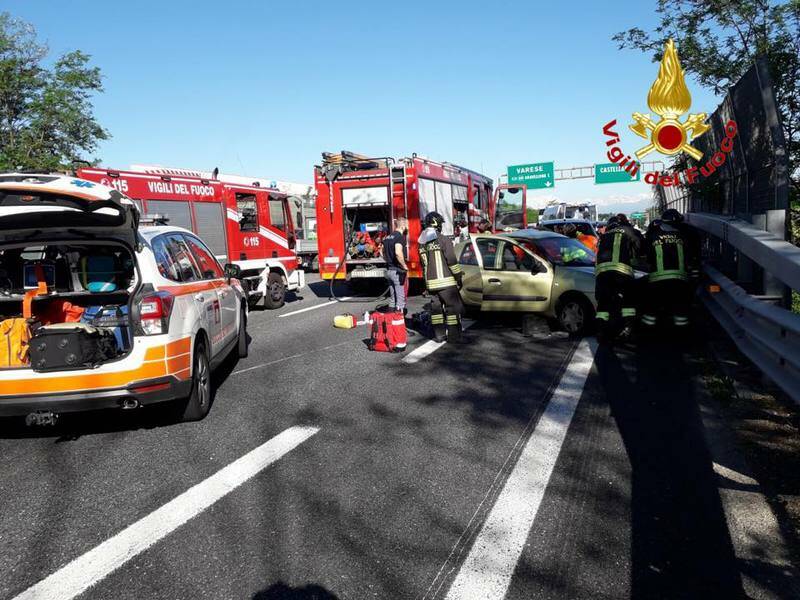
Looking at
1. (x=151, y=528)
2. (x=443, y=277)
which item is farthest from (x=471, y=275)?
(x=151, y=528)

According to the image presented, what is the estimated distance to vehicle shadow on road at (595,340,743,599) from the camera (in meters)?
2.99

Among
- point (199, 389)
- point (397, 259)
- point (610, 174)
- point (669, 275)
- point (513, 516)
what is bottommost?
point (513, 516)

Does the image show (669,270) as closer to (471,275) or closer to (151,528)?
(471,275)

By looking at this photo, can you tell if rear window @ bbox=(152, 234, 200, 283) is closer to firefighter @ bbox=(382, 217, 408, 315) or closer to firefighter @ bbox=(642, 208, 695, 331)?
firefighter @ bbox=(382, 217, 408, 315)

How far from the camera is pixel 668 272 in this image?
7.97 m

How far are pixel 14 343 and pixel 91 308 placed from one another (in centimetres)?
82

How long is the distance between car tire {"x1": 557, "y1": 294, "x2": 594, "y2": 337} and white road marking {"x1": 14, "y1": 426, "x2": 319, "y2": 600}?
532 centimetres

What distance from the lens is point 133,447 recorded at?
506 cm

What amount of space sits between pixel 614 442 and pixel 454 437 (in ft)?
4.07

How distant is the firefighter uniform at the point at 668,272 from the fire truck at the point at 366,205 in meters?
5.93

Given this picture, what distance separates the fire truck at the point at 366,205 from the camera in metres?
13.6

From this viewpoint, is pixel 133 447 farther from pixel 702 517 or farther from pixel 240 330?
pixel 702 517

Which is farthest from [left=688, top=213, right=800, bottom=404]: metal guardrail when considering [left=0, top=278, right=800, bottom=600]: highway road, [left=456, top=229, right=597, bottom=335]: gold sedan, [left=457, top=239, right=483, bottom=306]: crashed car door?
[left=457, top=239, right=483, bottom=306]: crashed car door

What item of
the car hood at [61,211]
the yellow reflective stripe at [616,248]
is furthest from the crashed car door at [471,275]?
the car hood at [61,211]
